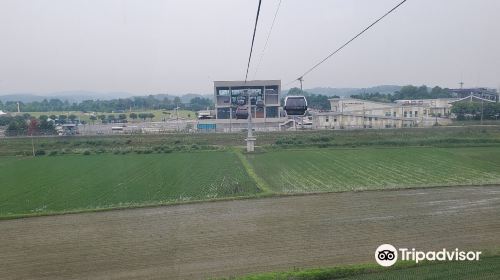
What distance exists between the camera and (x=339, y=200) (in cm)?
1270

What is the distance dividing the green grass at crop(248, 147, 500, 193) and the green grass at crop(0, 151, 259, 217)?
73.0 inches

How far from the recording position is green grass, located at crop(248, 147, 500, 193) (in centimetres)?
1555

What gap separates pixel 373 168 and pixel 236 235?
1173cm

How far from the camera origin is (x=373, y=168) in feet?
63.4

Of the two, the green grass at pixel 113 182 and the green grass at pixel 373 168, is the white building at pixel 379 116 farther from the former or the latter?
the green grass at pixel 113 182

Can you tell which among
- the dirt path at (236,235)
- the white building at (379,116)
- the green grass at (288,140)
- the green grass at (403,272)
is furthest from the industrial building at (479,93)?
the green grass at (403,272)

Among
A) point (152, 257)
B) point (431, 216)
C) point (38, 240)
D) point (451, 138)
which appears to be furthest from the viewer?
point (451, 138)

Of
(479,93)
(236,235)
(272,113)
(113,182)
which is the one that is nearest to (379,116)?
(272,113)

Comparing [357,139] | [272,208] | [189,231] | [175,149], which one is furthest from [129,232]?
[357,139]

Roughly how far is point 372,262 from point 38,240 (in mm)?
7538

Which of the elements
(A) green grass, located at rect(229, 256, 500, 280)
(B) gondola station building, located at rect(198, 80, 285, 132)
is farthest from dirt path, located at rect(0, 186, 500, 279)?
(B) gondola station building, located at rect(198, 80, 285, 132)

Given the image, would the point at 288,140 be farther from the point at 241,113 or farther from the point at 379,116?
the point at 379,116

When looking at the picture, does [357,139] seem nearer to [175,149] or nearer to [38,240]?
[175,149]

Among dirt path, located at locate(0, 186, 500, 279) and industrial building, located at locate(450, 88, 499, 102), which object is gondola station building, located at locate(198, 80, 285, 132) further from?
dirt path, located at locate(0, 186, 500, 279)
